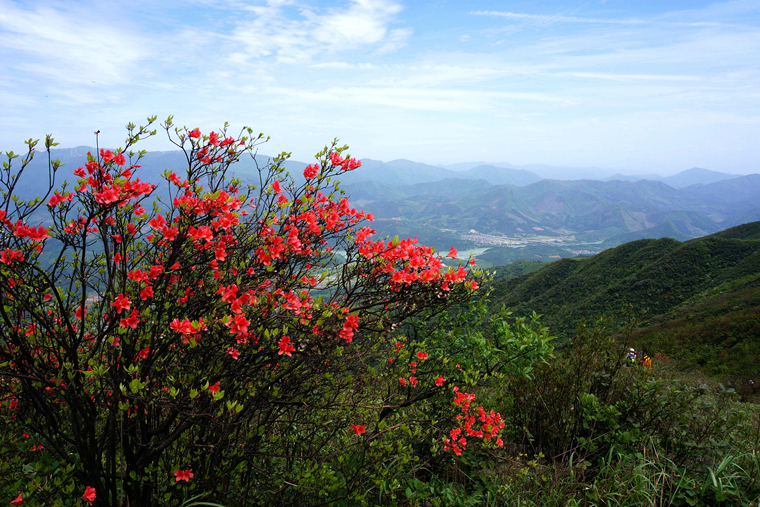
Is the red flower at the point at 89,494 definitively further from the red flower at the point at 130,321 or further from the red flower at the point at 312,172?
the red flower at the point at 312,172

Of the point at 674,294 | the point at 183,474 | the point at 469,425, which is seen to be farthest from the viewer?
the point at 674,294

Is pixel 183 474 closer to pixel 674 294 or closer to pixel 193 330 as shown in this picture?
pixel 193 330

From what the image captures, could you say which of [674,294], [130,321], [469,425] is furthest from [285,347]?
[674,294]

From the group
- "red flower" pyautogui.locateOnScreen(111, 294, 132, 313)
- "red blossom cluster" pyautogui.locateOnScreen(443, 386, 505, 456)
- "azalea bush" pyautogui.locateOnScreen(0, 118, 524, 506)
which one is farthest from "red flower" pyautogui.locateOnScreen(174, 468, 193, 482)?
"red blossom cluster" pyautogui.locateOnScreen(443, 386, 505, 456)

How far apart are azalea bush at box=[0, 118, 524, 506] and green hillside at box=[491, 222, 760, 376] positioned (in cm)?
2321

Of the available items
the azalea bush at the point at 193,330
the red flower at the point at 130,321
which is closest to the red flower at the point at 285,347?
the azalea bush at the point at 193,330

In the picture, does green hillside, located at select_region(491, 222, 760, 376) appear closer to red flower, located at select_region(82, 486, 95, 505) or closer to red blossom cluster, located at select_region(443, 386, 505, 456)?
red blossom cluster, located at select_region(443, 386, 505, 456)

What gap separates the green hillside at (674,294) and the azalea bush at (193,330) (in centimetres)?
2321

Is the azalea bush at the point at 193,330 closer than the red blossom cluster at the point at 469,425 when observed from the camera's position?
Yes

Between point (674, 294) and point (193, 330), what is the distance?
71.9 meters

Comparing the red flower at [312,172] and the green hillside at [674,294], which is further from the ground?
the red flower at [312,172]

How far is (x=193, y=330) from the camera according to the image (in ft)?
7.15

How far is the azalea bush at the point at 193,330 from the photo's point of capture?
2396mm

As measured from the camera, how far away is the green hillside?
3045cm
